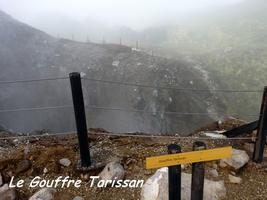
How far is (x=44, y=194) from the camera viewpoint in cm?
439

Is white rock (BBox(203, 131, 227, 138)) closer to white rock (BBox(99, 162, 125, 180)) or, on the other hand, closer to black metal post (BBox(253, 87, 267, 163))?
black metal post (BBox(253, 87, 267, 163))

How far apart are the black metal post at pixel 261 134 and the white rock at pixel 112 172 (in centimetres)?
234

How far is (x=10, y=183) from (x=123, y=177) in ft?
5.76

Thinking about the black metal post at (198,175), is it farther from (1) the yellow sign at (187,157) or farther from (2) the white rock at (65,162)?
(2) the white rock at (65,162)

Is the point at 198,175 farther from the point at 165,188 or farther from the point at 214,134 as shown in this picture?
the point at 214,134

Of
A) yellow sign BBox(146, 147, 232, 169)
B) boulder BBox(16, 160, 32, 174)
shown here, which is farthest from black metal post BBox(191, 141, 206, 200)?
boulder BBox(16, 160, 32, 174)

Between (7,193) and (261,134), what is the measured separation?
413 centimetres

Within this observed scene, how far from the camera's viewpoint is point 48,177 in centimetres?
480

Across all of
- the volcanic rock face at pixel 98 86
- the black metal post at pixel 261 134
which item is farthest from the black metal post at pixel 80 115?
the volcanic rock face at pixel 98 86

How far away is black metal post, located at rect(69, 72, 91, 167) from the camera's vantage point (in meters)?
4.46

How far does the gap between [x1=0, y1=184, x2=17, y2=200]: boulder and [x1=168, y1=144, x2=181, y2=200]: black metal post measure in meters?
2.46

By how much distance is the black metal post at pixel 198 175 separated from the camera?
309 cm

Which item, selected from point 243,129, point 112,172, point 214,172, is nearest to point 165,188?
point 112,172

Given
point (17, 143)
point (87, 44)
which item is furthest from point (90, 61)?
point (17, 143)
